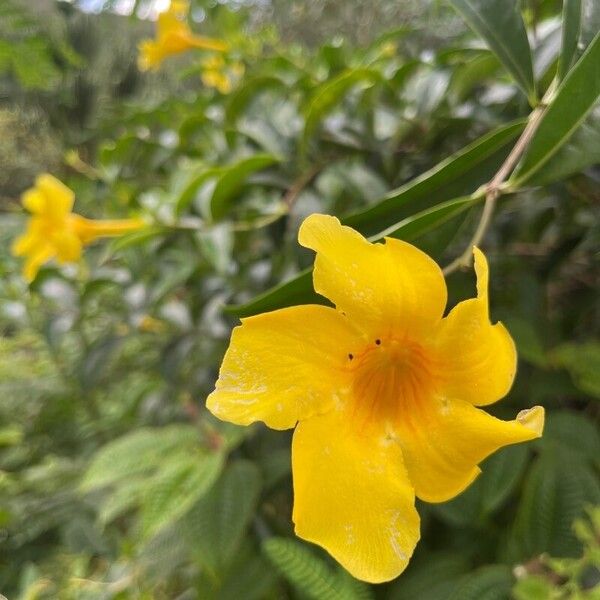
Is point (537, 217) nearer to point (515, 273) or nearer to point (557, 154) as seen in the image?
point (515, 273)

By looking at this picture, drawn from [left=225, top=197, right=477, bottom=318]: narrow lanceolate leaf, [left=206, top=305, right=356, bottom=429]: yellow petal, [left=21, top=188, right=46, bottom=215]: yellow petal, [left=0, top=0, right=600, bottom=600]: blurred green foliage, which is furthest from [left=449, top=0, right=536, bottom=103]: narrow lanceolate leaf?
[left=21, top=188, right=46, bottom=215]: yellow petal

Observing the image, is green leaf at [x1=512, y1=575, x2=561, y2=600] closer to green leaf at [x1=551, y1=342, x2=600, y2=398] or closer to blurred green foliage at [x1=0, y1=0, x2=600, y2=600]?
blurred green foliage at [x1=0, y1=0, x2=600, y2=600]

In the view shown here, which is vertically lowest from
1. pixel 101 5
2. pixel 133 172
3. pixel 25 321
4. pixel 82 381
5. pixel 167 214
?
pixel 25 321

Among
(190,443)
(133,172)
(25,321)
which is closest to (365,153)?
(190,443)

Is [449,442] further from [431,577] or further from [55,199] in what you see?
[55,199]

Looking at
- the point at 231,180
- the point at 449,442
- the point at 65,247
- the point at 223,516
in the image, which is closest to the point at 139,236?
the point at 231,180

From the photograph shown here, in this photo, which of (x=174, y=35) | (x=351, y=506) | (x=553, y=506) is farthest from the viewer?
(x=174, y=35)
